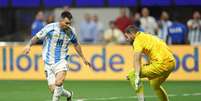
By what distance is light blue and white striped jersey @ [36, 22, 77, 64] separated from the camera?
1541cm

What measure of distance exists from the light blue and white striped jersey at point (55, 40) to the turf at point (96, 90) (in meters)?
2.57

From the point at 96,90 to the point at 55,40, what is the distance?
512 centimetres

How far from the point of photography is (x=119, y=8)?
28.8m

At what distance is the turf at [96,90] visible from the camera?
18.1 metres

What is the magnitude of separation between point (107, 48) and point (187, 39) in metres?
3.00

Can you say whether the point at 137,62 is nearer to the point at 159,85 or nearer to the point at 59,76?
the point at 159,85

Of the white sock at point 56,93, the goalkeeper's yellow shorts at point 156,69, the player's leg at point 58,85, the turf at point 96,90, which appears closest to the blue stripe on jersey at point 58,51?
the player's leg at point 58,85

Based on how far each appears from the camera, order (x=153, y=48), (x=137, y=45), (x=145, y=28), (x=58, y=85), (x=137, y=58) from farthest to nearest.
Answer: (x=145, y=28)
(x=58, y=85)
(x=153, y=48)
(x=137, y=45)
(x=137, y=58)

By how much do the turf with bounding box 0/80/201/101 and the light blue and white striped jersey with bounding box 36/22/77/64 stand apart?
257cm

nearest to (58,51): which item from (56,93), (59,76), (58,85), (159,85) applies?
(59,76)

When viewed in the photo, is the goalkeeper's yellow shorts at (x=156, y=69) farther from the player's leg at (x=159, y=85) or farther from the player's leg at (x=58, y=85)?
the player's leg at (x=58, y=85)

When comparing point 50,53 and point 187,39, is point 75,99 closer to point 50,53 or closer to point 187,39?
point 50,53

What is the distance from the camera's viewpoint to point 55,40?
1541 centimetres

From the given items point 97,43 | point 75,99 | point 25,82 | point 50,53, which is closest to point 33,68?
point 25,82
